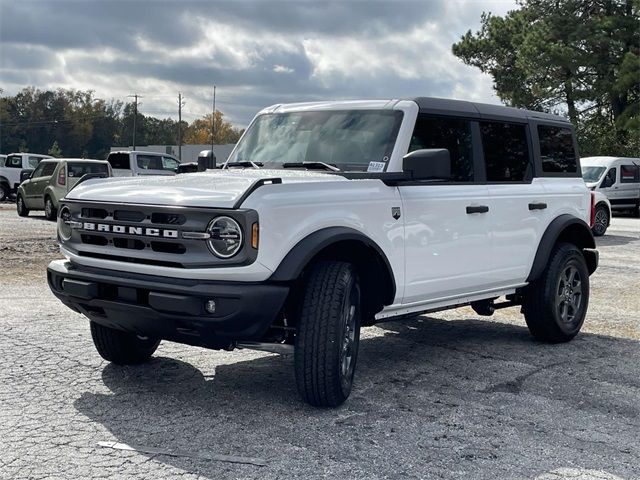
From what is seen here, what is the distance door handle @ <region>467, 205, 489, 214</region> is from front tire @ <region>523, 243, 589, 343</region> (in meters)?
1.14

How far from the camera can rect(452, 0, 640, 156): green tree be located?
37.7 metres

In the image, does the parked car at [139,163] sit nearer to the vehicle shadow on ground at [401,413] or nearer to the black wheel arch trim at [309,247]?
the vehicle shadow on ground at [401,413]

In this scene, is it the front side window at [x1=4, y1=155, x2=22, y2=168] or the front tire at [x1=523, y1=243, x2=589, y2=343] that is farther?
the front side window at [x1=4, y1=155, x2=22, y2=168]


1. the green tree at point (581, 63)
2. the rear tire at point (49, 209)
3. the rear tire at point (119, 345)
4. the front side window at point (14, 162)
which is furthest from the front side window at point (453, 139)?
the green tree at point (581, 63)

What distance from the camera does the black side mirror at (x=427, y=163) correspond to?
16.3 ft

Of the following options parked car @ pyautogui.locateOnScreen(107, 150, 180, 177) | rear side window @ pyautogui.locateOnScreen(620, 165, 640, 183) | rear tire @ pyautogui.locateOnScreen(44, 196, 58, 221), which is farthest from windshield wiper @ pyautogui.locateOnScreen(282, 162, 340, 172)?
rear side window @ pyautogui.locateOnScreen(620, 165, 640, 183)

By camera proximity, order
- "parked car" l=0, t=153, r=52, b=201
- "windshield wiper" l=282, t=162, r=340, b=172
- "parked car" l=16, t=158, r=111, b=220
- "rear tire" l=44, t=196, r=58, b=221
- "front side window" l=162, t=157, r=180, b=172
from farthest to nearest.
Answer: "parked car" l=0, t=153, r=52, b=201 < "front side window" l=162, t=157, r=180, b=172 < "rear tire" l=44, t=196, r=58, b=221 < "parked car" l=16, t=158, r=111, b=220 < "windshield wiper" l=282, t=162, r=340, b=172

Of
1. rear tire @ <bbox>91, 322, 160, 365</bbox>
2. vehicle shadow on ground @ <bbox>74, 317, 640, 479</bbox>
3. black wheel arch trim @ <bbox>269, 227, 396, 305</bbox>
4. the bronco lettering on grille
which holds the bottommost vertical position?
vehicle shadow on ground @ <bbox>74, 317, 640, 479</bbox>

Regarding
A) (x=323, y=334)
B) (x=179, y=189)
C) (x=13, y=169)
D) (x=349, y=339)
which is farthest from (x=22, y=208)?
(x=323, y=334)

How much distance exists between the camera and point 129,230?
4629 millimetres

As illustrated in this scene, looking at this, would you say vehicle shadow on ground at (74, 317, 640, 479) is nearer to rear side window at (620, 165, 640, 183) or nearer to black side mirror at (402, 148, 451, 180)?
black side mirror at (402, 148, 451, 180)

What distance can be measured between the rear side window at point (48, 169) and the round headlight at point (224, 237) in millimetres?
17809

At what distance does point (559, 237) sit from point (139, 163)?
18.8 meters

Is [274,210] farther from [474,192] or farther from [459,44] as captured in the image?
[459,44]
